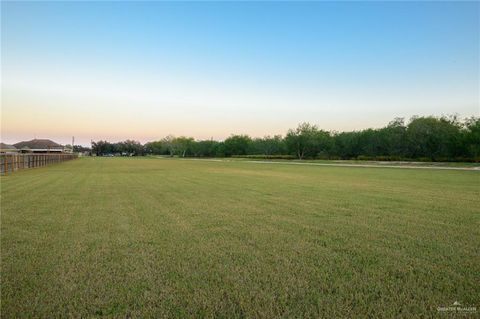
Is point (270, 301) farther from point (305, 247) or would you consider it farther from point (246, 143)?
point (246, 143)

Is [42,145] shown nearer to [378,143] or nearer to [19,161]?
[19,161]

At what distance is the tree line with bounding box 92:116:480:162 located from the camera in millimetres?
51750

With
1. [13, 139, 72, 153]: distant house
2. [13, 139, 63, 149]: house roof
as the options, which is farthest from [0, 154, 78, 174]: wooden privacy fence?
[13, 139, 63, 149]: house roof

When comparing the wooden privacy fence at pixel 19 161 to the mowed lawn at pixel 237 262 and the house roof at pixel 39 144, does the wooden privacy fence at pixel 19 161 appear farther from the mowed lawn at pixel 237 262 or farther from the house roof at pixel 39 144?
the house roof at pixel 39 144

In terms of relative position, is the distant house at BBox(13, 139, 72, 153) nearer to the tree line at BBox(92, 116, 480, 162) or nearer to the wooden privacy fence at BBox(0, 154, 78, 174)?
the tree line at BBox(92, 116, 480, 162)

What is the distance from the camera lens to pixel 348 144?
77438 mm

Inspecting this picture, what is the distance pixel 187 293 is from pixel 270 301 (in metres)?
0.90

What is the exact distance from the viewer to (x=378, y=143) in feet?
227

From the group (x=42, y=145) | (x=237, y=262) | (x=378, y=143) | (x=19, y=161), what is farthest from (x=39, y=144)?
(x=237, y=262)

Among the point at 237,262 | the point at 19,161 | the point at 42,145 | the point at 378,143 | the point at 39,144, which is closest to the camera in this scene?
the point at 237,262

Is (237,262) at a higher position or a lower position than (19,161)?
lower

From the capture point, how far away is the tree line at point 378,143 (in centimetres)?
5175

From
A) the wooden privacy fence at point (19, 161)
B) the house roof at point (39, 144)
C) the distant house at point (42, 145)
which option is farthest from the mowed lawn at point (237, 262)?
the house roof at point (39, 144)

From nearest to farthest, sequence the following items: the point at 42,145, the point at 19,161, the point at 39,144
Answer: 1. the point at 19,161
2. the point at 42,145
3. the point at 39,144
